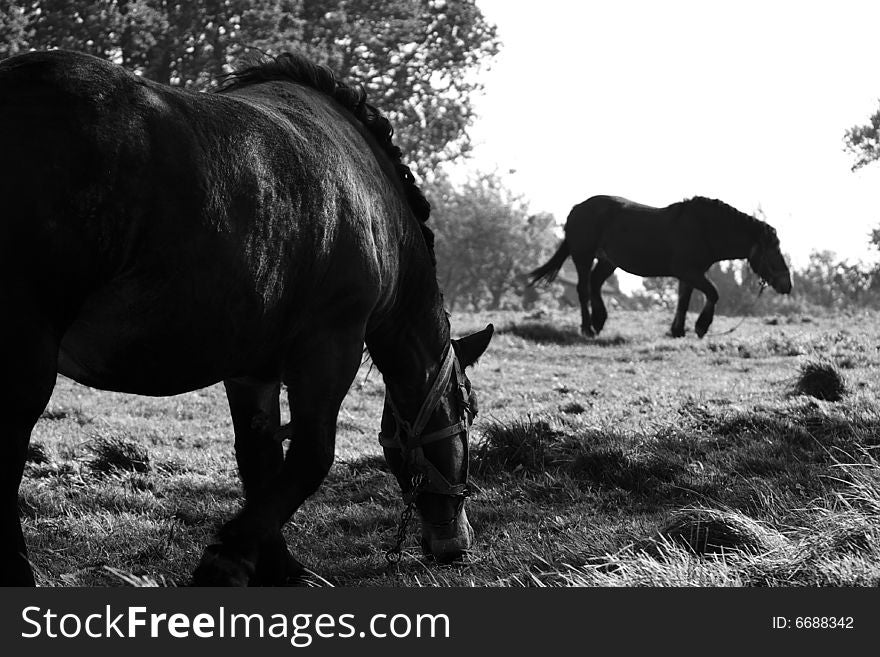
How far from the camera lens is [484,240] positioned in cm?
6462

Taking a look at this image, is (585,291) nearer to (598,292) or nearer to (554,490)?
(598,292)

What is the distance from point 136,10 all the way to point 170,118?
17688mm

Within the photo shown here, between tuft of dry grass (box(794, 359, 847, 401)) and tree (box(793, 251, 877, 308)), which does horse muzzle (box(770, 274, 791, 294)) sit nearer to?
tuft of dry grass (box(794, 359, 847, 401))

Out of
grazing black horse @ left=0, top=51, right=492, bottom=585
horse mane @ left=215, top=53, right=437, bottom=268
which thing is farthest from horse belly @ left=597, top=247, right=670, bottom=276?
grazing black horse @ left=0, top=51, right=492, bottom=585

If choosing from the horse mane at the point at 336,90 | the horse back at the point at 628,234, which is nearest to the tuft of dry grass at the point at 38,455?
the horse mane at the point at 336,90

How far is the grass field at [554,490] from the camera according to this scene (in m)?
4.04

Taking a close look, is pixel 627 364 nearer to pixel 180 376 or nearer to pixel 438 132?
pixel 180 376

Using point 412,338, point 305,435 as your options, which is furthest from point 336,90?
point 305,435

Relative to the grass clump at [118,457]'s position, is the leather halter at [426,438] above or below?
above

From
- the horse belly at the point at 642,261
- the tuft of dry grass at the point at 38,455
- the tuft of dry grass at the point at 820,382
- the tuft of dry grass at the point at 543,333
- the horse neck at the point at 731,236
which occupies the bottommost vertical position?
the tuft of dry grass at the point at 38,455

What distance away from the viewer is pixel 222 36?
2059 cm

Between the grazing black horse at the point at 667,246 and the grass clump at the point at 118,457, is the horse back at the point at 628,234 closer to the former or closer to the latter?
the grazing black horse at the point at 667,246

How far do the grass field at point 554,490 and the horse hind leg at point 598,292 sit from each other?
5.56 metres

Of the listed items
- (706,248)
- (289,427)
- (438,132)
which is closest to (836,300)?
(438,132)
